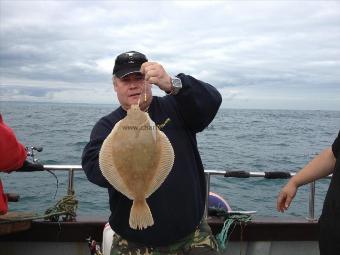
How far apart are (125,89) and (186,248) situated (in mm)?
1273

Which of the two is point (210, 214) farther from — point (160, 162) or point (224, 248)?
point (160, 162)

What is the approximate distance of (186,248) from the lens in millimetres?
3111

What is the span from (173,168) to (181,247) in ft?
1.94

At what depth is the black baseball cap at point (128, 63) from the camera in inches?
123

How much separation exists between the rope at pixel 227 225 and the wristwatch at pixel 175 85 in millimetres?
1941

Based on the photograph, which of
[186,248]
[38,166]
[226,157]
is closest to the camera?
[186,248]

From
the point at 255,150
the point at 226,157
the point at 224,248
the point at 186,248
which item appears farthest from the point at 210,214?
the point at 255,150

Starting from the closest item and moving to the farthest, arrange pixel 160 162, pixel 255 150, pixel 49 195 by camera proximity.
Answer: pixel 160 162, pixel 49 195, pixel 255 150

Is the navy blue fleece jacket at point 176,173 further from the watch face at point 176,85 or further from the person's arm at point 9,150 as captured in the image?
the person's arm at point 9,150

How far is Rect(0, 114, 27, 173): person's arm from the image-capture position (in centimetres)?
345

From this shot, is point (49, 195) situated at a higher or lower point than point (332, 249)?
lower

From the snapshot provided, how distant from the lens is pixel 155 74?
2.71 metres

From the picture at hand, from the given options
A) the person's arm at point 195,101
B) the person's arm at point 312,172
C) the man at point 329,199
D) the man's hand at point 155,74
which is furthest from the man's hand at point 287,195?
the man's hand at point 155,74

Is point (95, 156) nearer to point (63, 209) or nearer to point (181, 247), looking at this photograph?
point (181, 247)
